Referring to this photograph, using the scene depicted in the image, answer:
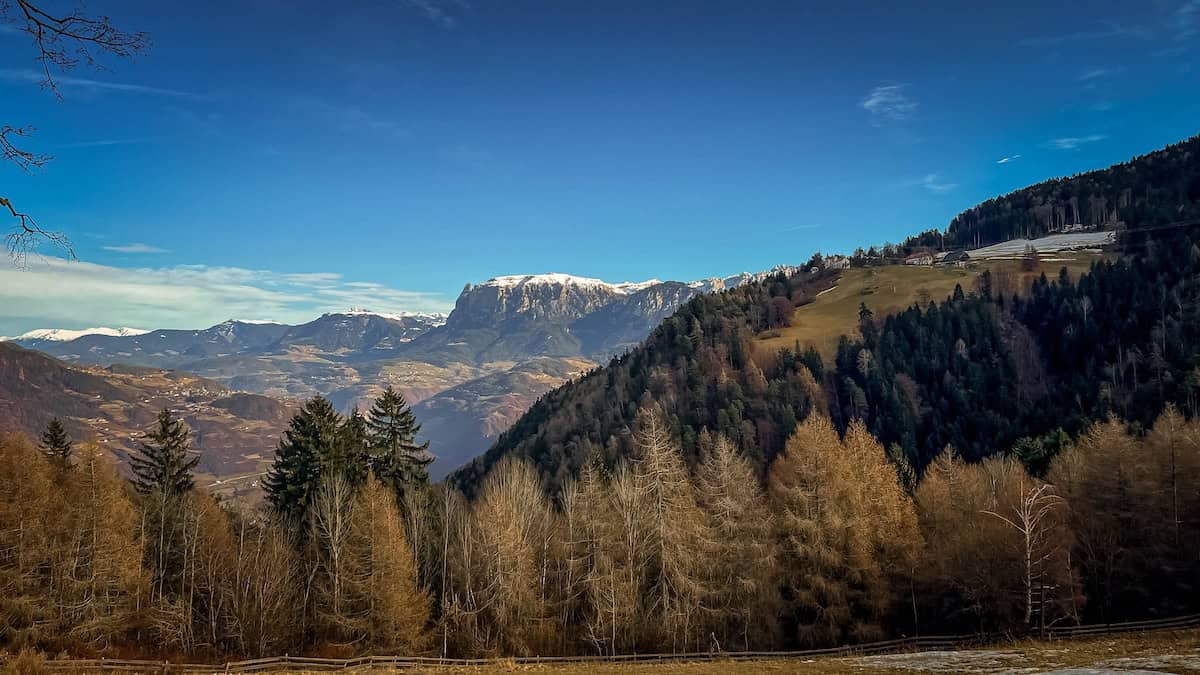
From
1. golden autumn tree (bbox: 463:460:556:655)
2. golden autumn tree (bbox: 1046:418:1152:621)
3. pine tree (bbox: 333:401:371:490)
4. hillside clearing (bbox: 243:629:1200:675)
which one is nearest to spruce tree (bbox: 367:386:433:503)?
pine tree (bbox: 333:401:371:490)

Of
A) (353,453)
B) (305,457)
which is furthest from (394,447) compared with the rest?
(305,457)

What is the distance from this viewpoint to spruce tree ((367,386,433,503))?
72.2 meters

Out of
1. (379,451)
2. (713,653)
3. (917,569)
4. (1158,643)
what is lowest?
(713,653)

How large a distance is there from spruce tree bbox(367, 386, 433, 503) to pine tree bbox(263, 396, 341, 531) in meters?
5.53

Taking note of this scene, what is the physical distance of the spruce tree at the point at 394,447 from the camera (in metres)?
72.2

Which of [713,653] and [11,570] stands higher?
[11,570]

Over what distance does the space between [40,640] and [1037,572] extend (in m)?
69.8

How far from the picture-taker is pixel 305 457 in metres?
67.6

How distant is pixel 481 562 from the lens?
213 ft

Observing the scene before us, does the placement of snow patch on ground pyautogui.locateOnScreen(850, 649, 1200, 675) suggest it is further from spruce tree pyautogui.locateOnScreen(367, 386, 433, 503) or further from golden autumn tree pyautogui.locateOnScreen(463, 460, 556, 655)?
spruce tree pyautogui.locateOnScreen(367, 386, 433, 503)

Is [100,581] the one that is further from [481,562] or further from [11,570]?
[481,562]

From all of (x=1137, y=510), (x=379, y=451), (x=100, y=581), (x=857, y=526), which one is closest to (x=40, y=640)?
(x=100, y=581)

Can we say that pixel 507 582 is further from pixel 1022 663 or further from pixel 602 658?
pixel 1022 663

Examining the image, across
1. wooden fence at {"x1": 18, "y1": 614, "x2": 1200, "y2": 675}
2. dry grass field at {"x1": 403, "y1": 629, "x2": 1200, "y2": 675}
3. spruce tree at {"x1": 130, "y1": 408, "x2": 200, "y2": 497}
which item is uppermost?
spruce tree at {"x1": 130, "y1": 408, "x2": 200, "y2": 497}
